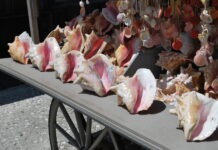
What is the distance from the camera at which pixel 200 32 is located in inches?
62.9

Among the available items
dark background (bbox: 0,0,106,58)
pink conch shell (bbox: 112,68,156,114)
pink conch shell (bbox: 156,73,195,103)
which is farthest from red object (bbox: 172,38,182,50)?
dark background (bbox: 0,0,106,58)

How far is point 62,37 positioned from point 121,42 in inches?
19.7

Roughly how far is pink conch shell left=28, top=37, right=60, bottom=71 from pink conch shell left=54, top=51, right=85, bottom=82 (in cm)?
10

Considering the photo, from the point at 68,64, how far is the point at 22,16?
311 centimetres

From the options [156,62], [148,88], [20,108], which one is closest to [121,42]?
[156,62]

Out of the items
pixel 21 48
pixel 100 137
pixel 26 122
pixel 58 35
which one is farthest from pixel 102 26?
pixel 26 122

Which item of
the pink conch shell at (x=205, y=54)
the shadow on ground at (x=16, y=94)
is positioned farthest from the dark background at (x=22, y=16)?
the pink conch shell at (x=205, y=54)

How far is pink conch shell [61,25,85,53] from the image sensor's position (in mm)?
2037

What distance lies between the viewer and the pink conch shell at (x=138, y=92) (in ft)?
4.80

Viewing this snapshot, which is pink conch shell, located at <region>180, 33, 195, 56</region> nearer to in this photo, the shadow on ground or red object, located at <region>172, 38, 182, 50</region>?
red object, located at <region>172, 38, 182, 50</region>

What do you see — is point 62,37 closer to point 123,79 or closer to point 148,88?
point 123,79

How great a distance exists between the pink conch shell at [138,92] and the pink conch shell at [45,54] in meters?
0.55

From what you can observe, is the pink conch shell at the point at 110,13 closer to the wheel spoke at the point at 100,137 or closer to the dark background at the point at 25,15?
the wheel spoke at the point at 100,137

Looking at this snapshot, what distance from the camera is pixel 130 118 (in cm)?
143
